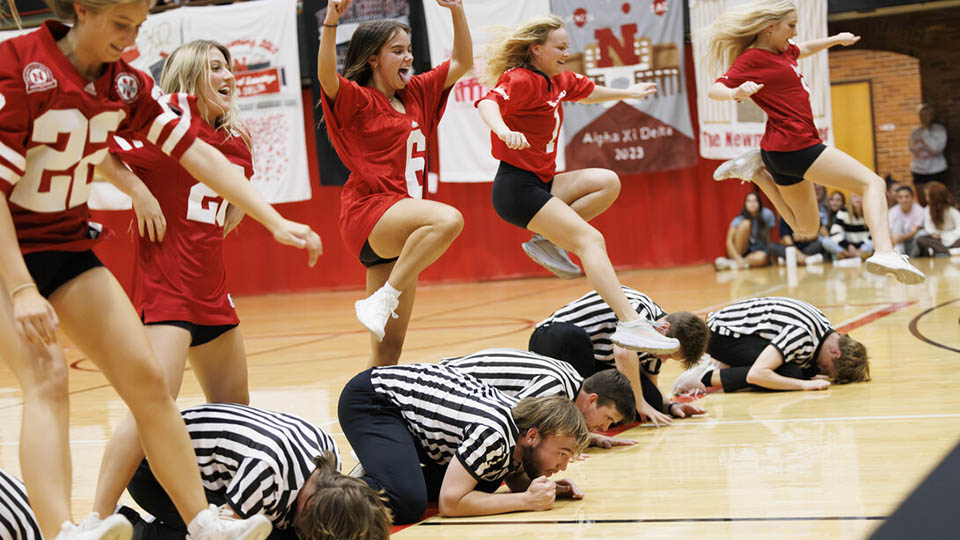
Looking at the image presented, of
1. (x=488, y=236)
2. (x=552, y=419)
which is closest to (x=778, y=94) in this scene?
(x=552, y=419)

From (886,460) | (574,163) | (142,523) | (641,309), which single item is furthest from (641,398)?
(574,163)

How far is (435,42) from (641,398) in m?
8.57

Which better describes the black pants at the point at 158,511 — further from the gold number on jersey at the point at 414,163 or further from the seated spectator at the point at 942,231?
the seated spectator at the point at 942,231

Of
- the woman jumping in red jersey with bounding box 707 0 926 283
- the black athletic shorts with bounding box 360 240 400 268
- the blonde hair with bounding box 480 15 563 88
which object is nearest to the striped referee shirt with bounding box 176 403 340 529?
the black athletic shorts with bounding box 360 240 400 268

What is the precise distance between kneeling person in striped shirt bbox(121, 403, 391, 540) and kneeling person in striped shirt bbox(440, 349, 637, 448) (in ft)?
3.13

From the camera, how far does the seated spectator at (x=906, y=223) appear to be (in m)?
11.9

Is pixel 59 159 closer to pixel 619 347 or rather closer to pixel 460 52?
pixel 460 52

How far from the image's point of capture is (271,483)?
111 inches

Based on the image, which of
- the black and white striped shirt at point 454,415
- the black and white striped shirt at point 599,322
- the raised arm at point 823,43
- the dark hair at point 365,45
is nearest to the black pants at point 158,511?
the black and white striped shirt at point 454,415

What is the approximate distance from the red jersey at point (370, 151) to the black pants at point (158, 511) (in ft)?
4.83

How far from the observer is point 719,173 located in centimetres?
571

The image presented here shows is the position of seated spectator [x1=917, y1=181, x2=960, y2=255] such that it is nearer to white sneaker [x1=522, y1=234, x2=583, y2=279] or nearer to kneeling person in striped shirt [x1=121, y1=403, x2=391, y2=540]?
white sneaker [x1=522, y1=234, x2=583, y2=279]

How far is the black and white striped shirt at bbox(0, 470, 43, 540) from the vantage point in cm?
262

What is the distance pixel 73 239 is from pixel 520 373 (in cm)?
183
